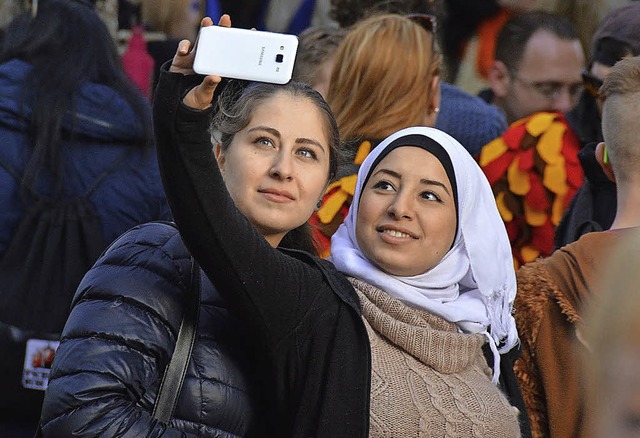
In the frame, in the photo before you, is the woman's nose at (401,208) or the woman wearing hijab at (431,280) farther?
the woman's nose at (401,208)

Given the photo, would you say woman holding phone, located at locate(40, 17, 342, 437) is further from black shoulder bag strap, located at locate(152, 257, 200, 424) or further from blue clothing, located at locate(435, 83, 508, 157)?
blue clothing, located at locate(435, 83, 508, 157)

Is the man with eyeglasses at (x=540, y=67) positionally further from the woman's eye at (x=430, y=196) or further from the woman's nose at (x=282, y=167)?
the woman's nose at (x=282, y=167)

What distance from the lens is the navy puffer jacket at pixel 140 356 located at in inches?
87.7

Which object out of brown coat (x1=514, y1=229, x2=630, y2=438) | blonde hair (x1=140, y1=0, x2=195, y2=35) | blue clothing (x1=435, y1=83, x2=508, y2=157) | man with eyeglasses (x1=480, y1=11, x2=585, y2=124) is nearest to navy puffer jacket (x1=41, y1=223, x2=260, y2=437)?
brown coat (x1=514, y1=229, x2=630, y2=438)

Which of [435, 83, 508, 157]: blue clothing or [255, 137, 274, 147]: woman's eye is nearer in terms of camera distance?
[255, 137, 274, 147]: woman's eye

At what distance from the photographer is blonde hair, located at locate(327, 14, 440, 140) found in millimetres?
3891

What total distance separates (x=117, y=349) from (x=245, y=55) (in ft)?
2.04

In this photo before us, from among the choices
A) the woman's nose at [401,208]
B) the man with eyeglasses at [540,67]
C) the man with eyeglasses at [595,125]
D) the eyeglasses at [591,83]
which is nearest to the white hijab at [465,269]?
the woman's nose at [401,208]

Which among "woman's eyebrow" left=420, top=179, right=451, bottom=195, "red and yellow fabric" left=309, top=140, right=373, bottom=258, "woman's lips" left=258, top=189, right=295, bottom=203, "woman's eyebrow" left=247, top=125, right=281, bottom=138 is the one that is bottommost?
"red and yellow fabric" left=309, top=140, right=373, bottom=258

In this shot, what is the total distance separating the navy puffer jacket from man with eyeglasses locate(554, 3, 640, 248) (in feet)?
5.25

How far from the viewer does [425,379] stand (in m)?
2.62

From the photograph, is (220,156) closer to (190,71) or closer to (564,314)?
(190,71)

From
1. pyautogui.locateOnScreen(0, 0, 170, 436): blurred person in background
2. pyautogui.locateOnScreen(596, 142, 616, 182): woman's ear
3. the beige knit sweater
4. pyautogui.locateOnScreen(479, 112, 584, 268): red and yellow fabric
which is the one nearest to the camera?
the beige knit sweater

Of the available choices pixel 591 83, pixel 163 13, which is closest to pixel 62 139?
pixel 591 83
